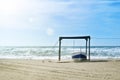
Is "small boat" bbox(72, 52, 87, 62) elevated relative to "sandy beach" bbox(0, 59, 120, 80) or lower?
elevated

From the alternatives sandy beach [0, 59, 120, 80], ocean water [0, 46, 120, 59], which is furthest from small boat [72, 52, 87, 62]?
sandy beach [0, 59, 120, 80]

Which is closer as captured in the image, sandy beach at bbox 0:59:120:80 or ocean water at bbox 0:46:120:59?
sandy beach at bbox 0:59:120:80

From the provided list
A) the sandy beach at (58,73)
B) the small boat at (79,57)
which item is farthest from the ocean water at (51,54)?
the sandy beach at (58,73)

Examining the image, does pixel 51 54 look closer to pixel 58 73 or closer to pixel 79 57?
pixel 79 57

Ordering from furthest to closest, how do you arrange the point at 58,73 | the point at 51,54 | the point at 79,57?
the point at 51,54 → the point at 79,57 → the point at 58,73

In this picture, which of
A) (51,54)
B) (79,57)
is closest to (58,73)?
(79,57)

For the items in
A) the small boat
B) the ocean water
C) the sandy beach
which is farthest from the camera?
the ocean water

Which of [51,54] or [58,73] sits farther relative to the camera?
[51,54]

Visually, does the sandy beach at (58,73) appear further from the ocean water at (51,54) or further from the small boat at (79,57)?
the ocean water at (51,54)

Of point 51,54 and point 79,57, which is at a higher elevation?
point 51,54

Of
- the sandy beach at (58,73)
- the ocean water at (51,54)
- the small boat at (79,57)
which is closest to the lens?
the sandy beach at (58,73)

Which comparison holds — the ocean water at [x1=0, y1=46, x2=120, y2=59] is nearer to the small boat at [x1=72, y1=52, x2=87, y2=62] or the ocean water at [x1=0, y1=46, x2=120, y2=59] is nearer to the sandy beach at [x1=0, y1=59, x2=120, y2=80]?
the small boat at [x1=72, y1=52, x2=87, y2=62]

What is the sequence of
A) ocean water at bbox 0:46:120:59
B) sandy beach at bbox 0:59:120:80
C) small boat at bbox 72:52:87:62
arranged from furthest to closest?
ocean water at bbox 0:46:120:59, small boat at bbox 72:52:87:62, sandy beach at bbox 0:59:120:80

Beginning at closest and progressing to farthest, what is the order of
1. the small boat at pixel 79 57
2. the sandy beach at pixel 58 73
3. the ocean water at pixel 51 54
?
the sandy beach at pixel 58 73, the small boat at pixel 79 57, the ocean water at pixel 51 54
